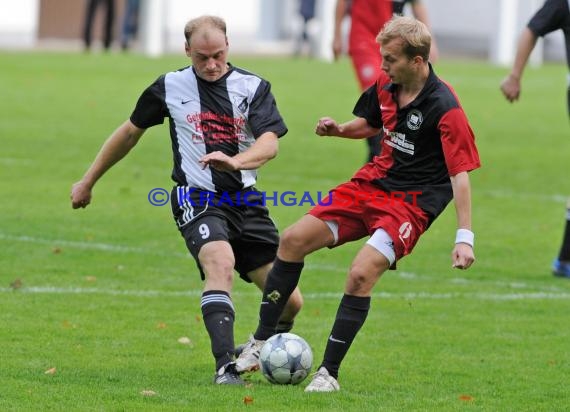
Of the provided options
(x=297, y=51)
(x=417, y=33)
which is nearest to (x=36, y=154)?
(x=417, y=33)

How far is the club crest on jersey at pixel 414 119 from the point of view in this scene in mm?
6492

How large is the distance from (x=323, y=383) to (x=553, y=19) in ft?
14.8

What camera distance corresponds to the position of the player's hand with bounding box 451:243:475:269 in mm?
6066

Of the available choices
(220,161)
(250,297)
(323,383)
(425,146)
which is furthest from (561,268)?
(220,161)

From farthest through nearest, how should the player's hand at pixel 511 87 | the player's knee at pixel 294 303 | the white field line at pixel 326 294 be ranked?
1. the player's hand at pixel 511 87
2. the white field line at pixel 326 294
3. the player's knee at pixel 294 303

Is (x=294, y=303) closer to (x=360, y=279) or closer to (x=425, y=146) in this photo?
(x=360, y=279)

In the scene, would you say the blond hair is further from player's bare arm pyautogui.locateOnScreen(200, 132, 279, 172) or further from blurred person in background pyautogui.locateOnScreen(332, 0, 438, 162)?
blurred person in background pyautogui.locateOnScreen(332, 0, 438, 162)

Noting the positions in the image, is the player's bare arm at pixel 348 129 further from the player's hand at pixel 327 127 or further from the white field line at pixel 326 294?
the white field line at pixel 326 294

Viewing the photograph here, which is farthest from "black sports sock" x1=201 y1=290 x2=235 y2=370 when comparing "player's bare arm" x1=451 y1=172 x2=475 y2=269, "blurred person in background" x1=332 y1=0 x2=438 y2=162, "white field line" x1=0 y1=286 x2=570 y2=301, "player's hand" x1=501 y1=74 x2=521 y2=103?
"blurred person in background" x1=332 y1=0 x2=438 y2=162

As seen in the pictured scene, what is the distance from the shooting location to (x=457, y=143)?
6340 mm

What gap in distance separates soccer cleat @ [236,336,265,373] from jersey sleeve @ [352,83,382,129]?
1.23m

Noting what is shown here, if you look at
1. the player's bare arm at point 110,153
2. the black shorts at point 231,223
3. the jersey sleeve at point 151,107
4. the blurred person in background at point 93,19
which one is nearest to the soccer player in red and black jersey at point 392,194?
the black shorts at point 231,223

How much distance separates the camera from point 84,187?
6.95m

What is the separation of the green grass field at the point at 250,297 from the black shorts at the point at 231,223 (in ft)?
2.01
